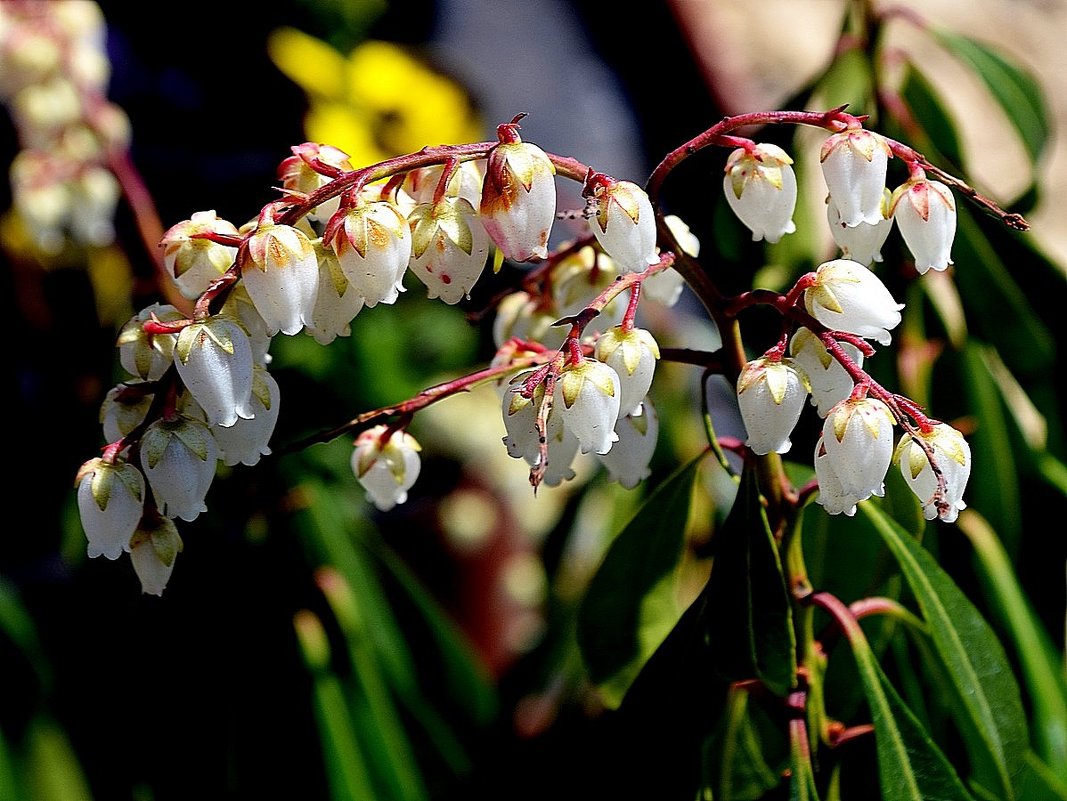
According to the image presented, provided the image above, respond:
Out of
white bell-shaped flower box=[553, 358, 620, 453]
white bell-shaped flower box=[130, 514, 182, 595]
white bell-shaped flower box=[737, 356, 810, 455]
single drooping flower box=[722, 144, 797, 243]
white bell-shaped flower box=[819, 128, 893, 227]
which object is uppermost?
single drooping flower box=[722, 144, 797, 243]

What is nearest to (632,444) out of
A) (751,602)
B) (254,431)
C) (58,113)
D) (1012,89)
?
(751,602)

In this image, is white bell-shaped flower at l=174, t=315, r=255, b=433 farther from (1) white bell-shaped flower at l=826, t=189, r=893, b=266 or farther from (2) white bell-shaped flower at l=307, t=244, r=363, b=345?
(1) white bell-shaped flower at l=826, t=189, r=893, b=266

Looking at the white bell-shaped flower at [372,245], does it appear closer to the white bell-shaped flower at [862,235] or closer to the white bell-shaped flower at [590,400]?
the white bell-shaped flower at [590,400]

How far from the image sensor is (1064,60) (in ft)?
8.50

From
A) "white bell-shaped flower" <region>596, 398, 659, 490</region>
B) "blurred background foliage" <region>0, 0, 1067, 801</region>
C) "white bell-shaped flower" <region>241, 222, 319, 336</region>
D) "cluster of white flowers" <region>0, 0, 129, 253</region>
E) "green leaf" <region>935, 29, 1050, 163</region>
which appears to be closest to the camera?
"white bell-shaped flower" <region>241, 222, 319, 336</region>

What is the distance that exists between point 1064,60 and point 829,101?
6.15ft

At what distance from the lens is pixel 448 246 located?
54 centimetres

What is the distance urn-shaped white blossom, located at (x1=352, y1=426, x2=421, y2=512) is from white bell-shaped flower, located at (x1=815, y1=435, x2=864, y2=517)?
0.24 meters

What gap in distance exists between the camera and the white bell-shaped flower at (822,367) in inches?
22.3

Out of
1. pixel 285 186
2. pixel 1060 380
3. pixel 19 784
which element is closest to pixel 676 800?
pixel 285 186

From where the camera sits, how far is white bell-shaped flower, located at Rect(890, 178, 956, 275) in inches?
22.2

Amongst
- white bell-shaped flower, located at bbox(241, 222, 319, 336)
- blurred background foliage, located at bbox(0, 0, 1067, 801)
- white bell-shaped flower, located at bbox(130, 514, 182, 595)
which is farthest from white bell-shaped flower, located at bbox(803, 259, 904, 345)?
white bell-shaped flower, located at bbox(130, 514, 182, 595)

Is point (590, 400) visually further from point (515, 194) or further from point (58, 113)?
point (58, 113)

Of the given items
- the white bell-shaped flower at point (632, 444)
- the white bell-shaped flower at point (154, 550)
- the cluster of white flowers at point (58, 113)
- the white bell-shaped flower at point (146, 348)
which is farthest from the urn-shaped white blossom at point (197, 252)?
the cluster of white flowers at point (58, 113)
